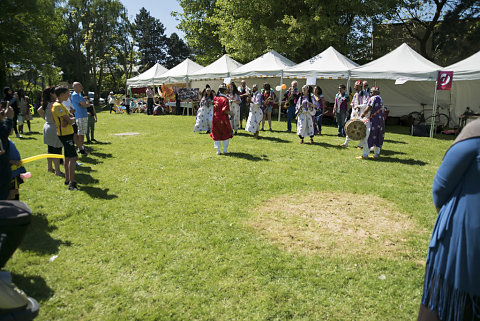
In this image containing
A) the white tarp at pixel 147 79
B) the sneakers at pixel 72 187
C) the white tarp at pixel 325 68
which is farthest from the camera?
the white tarp at pixel 147 79

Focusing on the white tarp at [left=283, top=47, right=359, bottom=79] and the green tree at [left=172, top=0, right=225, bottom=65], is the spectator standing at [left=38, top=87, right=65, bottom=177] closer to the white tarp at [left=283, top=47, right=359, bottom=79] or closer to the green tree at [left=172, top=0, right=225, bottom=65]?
the white tarp at [left=283, top=47, right=359, bottom=79]

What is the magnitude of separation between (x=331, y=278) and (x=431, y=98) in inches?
754

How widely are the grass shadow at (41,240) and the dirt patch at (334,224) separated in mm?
2586

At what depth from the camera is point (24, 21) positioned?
97.8ft

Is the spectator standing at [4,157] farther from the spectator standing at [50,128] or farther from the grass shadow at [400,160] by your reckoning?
the grass shadow at [400,160]

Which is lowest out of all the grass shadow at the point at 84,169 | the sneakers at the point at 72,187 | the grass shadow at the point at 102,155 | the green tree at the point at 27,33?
the sneakers at the point at 72,187

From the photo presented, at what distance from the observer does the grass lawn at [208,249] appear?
10.3 ft

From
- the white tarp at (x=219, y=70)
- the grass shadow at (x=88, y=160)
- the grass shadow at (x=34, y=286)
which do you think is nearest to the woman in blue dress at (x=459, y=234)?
the grass shadow at (x=34, y=286)

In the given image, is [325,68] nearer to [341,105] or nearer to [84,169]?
[341,105]

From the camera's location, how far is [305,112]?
10.7 metres

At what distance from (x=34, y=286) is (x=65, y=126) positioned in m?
3.42

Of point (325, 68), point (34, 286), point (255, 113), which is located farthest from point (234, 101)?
point (34, 286)

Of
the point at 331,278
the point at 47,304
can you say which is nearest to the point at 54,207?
the point at 47,304

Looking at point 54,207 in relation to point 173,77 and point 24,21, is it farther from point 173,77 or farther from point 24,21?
point 24,21
